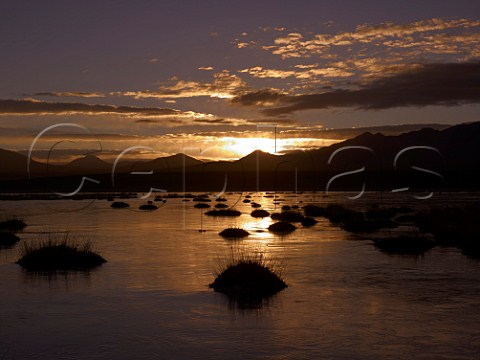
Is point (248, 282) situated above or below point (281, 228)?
above

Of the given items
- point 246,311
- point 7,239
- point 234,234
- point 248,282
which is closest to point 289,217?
point 234,234

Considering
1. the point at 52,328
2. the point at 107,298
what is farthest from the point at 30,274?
the point at 52,328

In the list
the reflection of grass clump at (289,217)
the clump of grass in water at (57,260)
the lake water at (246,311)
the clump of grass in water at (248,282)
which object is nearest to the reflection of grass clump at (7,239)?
the lake water at (246,311)

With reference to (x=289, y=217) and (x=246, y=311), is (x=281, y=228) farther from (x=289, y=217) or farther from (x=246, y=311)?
(x=246, y=311)

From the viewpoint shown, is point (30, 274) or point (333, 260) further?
point (333, 260)

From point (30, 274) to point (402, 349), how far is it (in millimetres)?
17148

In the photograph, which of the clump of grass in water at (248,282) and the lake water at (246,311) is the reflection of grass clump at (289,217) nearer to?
the lake water at (246,311)

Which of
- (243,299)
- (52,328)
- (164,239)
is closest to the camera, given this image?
(52,328)

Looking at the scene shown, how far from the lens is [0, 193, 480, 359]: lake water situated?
1570cm

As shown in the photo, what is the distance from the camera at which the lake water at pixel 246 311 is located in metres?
15.7

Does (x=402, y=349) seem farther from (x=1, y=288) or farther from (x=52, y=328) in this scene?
(x=1, y=288)

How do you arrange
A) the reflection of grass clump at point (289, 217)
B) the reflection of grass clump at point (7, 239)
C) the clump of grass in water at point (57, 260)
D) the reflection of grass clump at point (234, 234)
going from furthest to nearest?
A: 1. the reflection of grass clump at point (289, 217)
2. the reflection of grass clump at point (234, 234)
3. the reflection of grass clump at point (7, 239)
4. the clump of grass in water at point (57, 260)

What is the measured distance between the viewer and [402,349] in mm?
15562

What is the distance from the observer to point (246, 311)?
19969 millimetres
